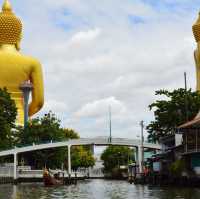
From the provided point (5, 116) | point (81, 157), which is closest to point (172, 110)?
point (5, 116)

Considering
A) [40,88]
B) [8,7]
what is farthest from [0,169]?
[8,7]

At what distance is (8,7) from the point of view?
82.4 meters

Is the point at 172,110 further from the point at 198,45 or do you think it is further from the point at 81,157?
the point at 81,157

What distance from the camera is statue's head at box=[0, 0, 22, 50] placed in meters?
79.4

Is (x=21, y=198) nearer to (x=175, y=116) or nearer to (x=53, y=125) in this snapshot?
(x=175, y=116)

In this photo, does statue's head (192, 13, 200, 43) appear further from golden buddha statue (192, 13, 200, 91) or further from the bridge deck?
the bridge deck

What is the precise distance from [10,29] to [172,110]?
30228mm

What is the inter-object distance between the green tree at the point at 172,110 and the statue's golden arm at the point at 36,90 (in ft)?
80.4

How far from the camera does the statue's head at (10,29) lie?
79.4 m

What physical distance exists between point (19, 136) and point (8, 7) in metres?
19.0

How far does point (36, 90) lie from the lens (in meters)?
80.3

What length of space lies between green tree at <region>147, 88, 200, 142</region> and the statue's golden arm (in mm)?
24510

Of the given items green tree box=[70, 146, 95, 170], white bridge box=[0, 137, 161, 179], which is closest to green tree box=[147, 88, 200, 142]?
white bridge box=[0, 137, 161, 179]

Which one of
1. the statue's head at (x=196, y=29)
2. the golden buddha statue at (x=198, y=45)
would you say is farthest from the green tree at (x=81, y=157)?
Answer: the statue's head at (x=196, y=29)
